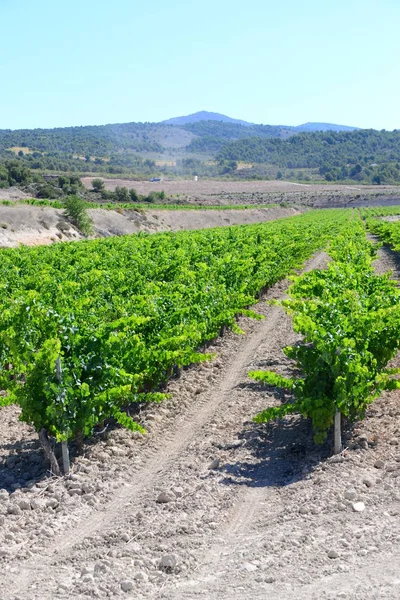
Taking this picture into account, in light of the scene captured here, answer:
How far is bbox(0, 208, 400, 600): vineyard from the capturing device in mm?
6402

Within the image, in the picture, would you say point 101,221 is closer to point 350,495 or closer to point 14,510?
point 14,510

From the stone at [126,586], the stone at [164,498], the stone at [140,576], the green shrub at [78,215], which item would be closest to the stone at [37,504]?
the stone at [164,498]

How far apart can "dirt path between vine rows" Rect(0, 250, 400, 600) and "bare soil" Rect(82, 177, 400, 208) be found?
99.7m

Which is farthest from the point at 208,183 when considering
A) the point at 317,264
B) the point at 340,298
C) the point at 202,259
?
the point at 340,298

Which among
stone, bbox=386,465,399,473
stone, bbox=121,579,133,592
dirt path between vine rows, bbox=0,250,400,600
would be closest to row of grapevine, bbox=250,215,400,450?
dirt path between vine rows, bbox=0,250,400,600

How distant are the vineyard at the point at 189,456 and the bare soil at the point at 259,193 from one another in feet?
322

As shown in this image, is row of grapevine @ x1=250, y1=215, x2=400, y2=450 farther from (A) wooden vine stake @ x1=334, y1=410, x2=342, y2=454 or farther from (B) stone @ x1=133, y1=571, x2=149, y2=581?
(B) stone @ x1=133, y1=571, x2=149, y2=581

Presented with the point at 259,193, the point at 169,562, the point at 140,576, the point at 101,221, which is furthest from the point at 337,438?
the point at 259,193

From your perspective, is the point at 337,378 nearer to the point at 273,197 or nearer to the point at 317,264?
the point at 317,264

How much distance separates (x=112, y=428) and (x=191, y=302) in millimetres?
3734

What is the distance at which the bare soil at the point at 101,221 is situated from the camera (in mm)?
47781

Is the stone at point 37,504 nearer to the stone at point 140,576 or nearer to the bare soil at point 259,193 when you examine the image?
the stone at point 140,576

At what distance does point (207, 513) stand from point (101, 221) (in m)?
54.9

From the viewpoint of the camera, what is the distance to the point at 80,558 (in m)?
6.71
